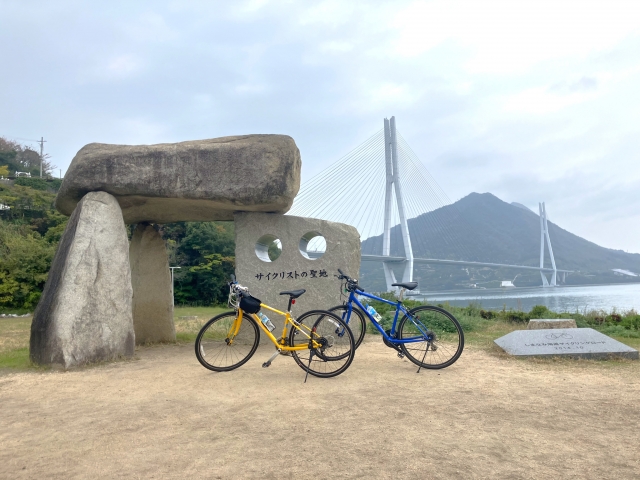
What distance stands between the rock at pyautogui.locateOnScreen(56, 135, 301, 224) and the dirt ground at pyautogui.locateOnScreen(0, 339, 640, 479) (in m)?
1.84

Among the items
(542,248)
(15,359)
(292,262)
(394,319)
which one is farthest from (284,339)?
(542,248)

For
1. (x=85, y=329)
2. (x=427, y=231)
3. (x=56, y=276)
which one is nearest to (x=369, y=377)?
(x=85, y=329)

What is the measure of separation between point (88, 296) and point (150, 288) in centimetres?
180

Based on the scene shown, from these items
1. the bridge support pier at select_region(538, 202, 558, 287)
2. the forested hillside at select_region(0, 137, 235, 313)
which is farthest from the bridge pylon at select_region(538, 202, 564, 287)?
the forested hillside at select_region(0, 137, 235, 313)

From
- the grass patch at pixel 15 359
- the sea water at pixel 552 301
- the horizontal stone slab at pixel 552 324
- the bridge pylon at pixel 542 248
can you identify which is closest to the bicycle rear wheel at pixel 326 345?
the grass patch at pixel 15 359

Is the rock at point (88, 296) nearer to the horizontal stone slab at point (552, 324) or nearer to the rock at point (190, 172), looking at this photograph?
the rock at point (190, 172)

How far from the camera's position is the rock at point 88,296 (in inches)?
163

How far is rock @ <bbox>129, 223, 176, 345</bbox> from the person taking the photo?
6.00 metres

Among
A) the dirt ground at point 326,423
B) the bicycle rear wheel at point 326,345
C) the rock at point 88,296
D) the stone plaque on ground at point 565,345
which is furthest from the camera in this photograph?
the stone plaque on ground at point 565,345

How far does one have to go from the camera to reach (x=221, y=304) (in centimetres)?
1727

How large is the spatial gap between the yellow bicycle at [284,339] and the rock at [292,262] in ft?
4.50

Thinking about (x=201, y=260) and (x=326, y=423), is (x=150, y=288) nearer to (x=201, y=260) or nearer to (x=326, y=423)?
(x=326, y=423)

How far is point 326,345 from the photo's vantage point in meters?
3.65

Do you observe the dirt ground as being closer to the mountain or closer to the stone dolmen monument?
the stone dolmen monument
